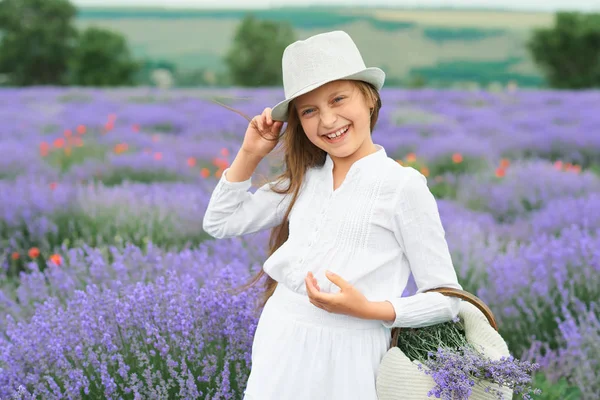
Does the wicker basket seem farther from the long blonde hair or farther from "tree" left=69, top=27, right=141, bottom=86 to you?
"tree" left=69, top=27, right=141, bottom=86

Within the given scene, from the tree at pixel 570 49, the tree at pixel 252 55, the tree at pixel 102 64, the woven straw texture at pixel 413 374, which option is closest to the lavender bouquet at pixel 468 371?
the woven straw texture at pixel 413 374

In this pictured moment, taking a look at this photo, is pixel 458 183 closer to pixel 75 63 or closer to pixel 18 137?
pixel 18 137

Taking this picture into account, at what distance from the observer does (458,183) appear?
611cm

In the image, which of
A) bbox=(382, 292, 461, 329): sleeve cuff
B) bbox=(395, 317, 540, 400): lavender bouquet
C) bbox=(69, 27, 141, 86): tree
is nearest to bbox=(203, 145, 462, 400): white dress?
bbox=(382, 292, 461, 329): sleeve cuff

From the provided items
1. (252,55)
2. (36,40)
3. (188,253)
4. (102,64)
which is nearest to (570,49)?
(252,55)

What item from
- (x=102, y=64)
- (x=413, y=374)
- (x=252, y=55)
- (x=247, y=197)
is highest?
(x=247, y=197)

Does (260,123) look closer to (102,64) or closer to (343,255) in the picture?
(343,255)

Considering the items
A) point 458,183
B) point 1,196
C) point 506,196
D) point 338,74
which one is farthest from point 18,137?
point 338,74

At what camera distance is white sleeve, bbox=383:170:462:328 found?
168cm

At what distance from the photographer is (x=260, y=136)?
6.33ft

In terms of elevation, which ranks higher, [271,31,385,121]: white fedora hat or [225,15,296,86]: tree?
[271,31,385,121]: white fedora hat

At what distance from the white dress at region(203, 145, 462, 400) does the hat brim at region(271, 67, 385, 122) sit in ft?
0.64

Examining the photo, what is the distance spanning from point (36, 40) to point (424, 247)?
43.6 meters

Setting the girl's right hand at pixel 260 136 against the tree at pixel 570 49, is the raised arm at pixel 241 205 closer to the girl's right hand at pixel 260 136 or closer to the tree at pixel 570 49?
the girl's right hand at pixel 260 136
